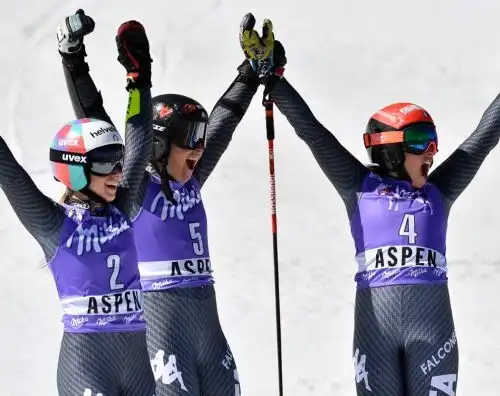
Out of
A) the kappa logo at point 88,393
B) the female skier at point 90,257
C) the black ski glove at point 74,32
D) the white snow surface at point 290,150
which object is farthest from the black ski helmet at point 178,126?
the white snow surface at point 290,150

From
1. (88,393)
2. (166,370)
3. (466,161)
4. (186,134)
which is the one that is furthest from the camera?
(466,161)

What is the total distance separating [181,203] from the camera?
7.62m

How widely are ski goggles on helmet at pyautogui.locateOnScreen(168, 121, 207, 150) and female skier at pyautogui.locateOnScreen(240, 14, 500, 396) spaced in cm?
48

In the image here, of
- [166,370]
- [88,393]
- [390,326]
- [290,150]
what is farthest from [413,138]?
[290,150]

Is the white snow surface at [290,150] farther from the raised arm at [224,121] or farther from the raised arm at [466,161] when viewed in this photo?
the raised arm at [224,121]

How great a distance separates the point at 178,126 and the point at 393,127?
44.2 inches

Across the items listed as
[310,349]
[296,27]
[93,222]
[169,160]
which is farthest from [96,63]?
[93,222]

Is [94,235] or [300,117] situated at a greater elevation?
[300,117]

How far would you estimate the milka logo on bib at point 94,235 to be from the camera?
266 inches

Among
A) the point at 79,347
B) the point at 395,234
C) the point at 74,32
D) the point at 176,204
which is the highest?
the point at 74,32

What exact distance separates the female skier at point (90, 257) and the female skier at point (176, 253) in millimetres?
537

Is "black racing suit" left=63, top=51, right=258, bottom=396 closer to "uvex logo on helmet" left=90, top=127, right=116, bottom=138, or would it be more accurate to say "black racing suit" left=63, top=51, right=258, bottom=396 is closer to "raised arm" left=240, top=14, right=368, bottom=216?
"uvex logo on helmet" left=90, top=127, right=116, bottom=138

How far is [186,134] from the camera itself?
7613mm

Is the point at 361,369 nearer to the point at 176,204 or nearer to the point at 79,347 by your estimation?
the point at 176,204
